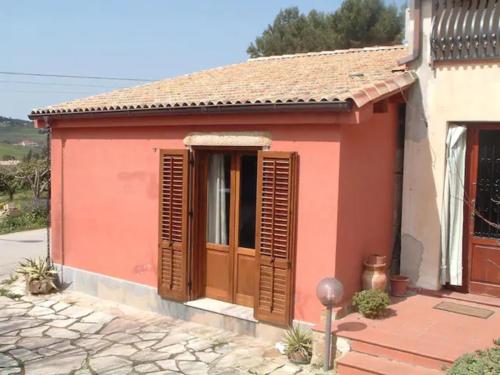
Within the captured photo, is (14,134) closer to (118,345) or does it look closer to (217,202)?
(217,202)

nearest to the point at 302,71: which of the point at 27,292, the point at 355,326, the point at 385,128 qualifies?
the point at 385,128

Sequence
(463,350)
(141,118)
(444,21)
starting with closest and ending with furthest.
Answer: (463,350) < (444,21) < (141,118)

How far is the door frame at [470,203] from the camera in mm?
8922

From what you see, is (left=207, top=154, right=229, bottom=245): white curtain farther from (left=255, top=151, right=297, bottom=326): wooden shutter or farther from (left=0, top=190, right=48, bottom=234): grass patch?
(left=0, top=190, right=48, bottom=234): grass patch

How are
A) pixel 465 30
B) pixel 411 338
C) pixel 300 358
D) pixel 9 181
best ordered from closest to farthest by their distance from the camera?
pixel 411 338 → pixel 300 358 → pixel 465 30 → pixel 9 181

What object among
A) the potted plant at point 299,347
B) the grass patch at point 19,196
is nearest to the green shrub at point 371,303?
the potted plant at point 299,347

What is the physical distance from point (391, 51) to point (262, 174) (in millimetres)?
5446

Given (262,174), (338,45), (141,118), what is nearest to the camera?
(262,174)

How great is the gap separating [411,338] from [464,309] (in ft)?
5.72

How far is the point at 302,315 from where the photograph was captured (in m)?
7.96

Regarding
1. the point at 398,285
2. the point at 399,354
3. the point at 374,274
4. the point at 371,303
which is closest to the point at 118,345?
the point at 371,303

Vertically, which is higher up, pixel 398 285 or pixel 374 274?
pixel 374 274

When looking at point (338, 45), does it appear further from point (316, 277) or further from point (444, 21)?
point (316, 277)

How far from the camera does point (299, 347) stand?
7406 millimetres
